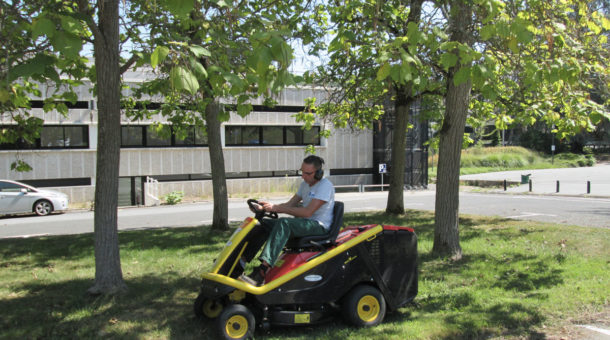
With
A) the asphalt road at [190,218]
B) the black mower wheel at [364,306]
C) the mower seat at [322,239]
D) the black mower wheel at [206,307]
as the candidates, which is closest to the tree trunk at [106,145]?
the black mower wheel at [206,307]

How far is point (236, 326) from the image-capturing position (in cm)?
424

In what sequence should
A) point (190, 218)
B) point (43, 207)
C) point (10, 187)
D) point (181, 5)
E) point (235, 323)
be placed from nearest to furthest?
point (181, 5) → point (235, 323) → point (190, 218) → point (10, 187) → point (43, 207)

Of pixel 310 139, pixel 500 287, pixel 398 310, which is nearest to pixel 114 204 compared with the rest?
pixel 398 310

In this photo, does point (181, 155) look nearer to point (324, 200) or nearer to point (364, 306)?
point (324, 200)

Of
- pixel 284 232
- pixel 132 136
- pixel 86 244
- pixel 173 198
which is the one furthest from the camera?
pixel 132 136

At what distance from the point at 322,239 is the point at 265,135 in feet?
77.7

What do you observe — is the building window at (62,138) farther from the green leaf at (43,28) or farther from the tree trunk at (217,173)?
the green leaf at (43,28)

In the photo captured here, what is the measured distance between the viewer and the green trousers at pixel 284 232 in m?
4.33

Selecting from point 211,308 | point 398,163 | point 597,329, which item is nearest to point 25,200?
point 398,163

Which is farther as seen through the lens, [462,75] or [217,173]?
[217,173]

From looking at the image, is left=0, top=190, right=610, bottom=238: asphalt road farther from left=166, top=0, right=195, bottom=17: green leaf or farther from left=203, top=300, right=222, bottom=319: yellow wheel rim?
left=166, top=0, right=195, bottom=17: green leaf

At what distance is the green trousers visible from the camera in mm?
4328

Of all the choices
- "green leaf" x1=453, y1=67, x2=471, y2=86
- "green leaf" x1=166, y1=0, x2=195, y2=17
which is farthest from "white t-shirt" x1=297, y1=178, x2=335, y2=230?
"green leaf" x1=166, y1=0, x2=195, y2=17

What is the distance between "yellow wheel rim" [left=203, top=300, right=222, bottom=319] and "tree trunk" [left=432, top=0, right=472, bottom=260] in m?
4.15
